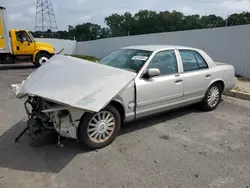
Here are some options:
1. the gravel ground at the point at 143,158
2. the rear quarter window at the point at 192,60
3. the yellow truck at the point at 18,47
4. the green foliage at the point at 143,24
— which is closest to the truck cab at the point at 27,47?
the yellow truck at the point at 18,47

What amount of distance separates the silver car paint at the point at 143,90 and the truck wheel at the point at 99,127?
128 millimetres

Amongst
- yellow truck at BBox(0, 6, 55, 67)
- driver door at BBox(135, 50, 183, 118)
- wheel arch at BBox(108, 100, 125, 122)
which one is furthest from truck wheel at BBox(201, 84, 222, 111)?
yellow truck at BBox(0, 6, 55, 67)

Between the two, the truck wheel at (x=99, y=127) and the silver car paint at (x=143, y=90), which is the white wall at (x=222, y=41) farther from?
the truck wheel at (x=99, y=127)

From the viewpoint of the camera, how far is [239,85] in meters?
8.05

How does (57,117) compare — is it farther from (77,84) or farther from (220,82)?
(220,82)

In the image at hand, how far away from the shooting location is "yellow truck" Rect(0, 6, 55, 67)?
1317 centimetres

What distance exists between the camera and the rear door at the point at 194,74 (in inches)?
A: 192

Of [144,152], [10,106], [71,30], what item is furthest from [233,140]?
[71,30]

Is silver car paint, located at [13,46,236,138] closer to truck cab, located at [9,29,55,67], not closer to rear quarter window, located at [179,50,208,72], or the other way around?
rear quarter window, located at [179,50,208,72]

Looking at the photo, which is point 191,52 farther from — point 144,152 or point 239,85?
point 239,85

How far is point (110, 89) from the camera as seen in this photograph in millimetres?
3363

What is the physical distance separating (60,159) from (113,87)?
1.31 metres

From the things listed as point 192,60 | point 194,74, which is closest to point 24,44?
point 192,60

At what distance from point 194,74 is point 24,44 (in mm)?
11904
